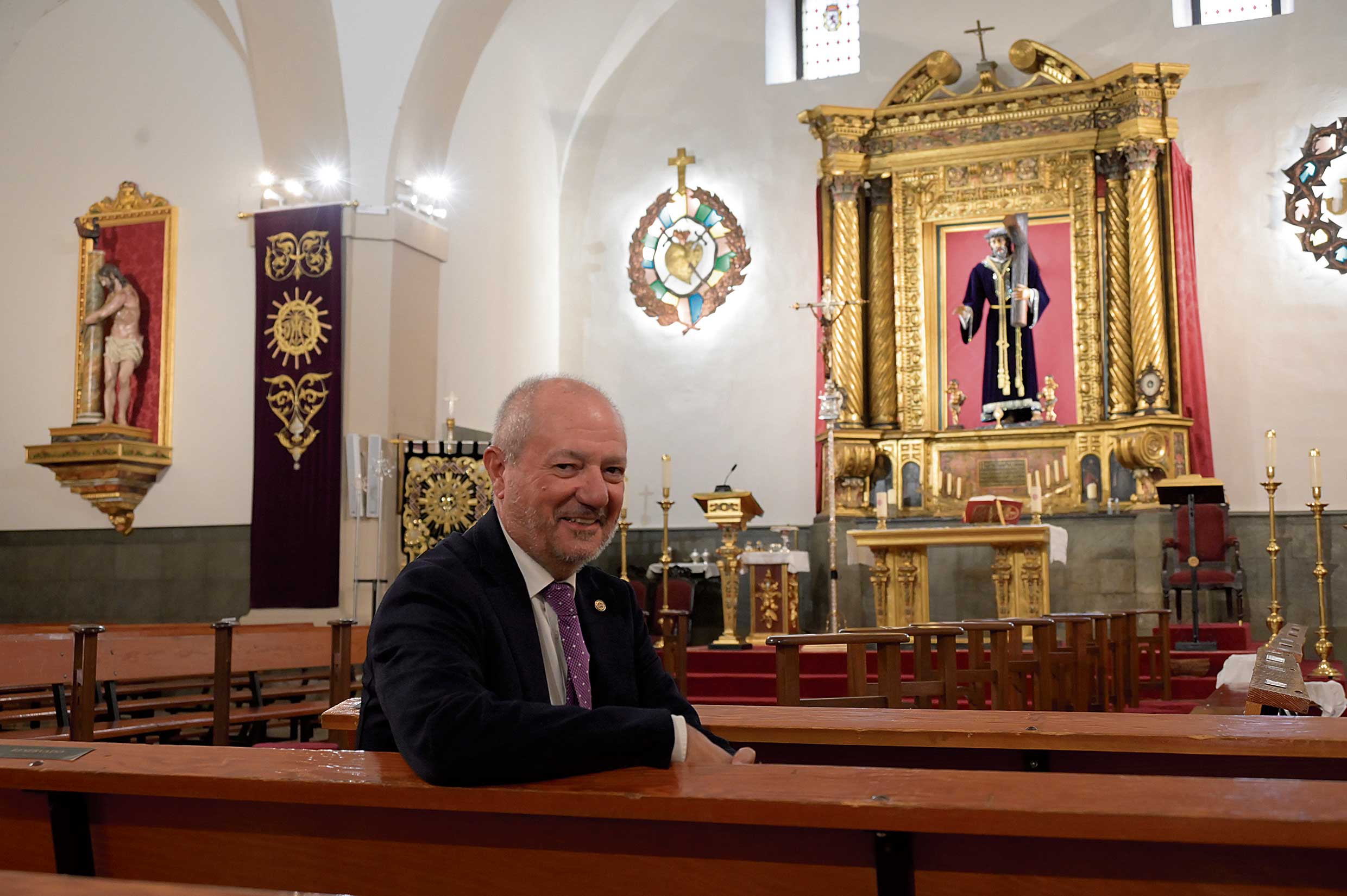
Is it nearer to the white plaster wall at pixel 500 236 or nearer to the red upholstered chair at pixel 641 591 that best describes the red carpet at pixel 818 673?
the red upholstered chair at pixel 641 591

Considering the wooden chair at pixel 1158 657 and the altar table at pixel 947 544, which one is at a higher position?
the altar table at pixel 947 544

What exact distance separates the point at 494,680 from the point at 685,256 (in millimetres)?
10885

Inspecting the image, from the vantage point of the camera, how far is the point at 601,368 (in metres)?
13.0

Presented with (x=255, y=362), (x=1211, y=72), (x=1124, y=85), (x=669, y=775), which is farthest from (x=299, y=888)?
(x=1211, y=72)

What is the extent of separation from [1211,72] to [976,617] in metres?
5.28

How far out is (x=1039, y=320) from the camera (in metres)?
11.8

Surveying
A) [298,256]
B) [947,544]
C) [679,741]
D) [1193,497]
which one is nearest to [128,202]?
[298,256]

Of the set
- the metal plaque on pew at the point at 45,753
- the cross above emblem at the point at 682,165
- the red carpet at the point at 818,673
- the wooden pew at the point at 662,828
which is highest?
the cross above emblem at the point at 682,165

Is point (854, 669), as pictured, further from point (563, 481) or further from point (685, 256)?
point (685, 256)

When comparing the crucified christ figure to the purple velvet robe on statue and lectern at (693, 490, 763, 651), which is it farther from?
the purple velvet robe on statue

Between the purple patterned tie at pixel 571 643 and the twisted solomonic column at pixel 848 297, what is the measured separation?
30.7 ft

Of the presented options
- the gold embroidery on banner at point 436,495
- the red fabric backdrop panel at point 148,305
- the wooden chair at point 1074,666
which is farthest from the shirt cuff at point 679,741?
the red fabric backdrop panel at point 148,305

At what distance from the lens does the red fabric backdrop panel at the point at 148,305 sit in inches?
422

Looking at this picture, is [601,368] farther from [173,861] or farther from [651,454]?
[173,861]
